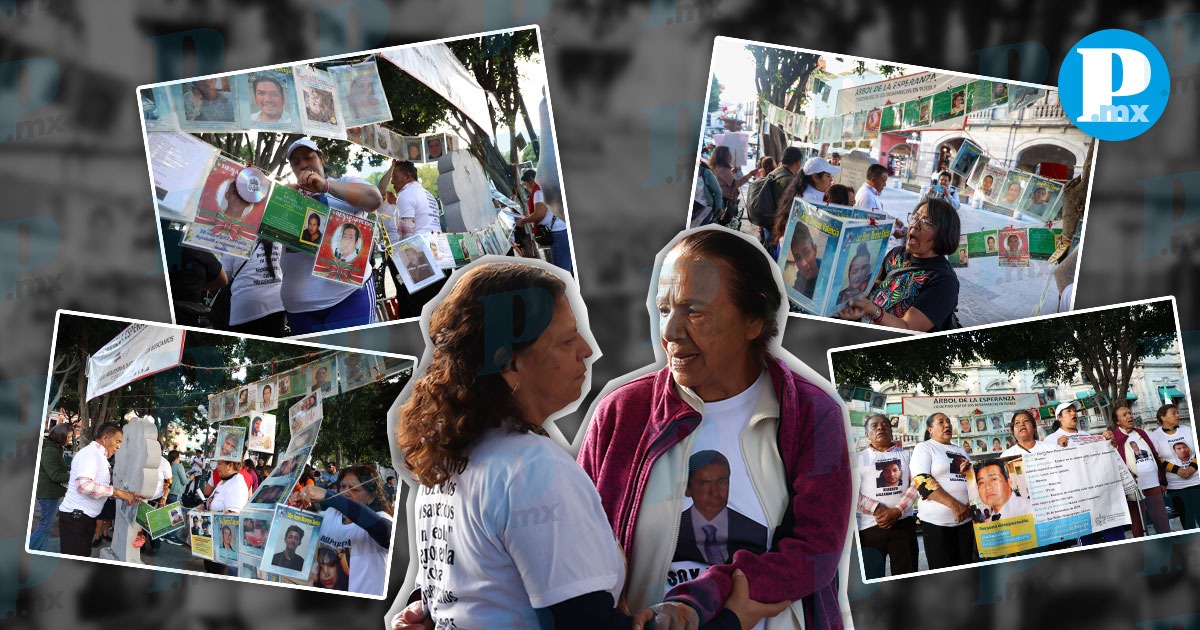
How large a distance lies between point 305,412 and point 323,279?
464mm

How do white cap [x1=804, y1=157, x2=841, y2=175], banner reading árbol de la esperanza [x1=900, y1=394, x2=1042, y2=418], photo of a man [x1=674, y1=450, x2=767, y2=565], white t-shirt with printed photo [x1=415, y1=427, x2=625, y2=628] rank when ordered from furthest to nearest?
white cap [x1=804, y1=157, x2=841, y2=175]
banner reading árbol de la esperanza [x1=900, y1=394, x2=1042, y2=418]
photo of a man [x1=674, y1=450, x2=767, y2=565]
white t-shirt with printed photo [x1=415, y1=427, x2=625, y2=628]

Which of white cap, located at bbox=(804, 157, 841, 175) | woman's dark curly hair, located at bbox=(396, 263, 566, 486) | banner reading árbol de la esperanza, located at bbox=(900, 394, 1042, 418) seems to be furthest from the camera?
white cap, located at bbox=(804, 157, 841, 175)

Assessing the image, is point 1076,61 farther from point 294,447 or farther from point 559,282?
point 294,447

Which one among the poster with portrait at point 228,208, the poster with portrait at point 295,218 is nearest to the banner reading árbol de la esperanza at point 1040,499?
the poster with portrait at point 295,218

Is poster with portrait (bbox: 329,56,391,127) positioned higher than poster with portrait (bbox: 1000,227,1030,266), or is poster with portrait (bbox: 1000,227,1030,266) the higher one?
poster with portrait (bbox: 329,56,391,127)

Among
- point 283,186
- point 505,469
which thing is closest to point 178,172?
point 283,186

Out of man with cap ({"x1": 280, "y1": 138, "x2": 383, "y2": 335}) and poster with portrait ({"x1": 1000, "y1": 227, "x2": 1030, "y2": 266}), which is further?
poster with portrait ({"x1": 1000, "y1": 227, "x2": 1030, "y2": 266})

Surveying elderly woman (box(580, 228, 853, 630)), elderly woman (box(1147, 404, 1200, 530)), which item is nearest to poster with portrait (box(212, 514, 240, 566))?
elderly woman (box(580, 228, 853, 630))

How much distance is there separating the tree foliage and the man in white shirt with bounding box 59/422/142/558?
2610mm

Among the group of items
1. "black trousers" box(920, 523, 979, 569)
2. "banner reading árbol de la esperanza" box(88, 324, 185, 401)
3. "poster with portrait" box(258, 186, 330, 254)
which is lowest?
"black trousers" box(920, 523, 979, 569)

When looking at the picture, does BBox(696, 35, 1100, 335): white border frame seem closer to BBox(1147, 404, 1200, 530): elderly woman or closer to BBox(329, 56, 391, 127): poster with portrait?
BBox(1147, 404, 1200, 530): elderly woman

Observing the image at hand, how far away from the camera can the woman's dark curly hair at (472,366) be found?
306 centimetres

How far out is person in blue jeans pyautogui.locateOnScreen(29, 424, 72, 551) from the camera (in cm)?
428

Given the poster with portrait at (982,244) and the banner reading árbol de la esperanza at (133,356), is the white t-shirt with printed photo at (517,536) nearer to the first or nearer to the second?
the banner reading árbol de la esperanza at (133,356)
